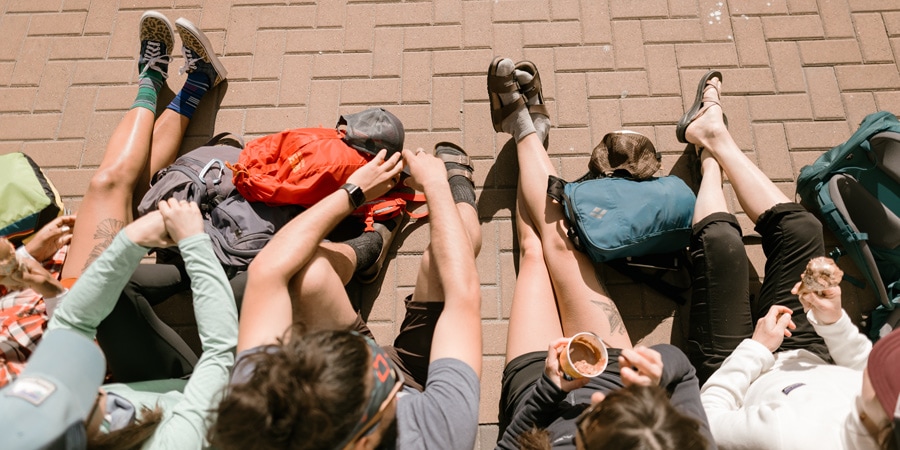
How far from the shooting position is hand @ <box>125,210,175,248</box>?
2311 mm

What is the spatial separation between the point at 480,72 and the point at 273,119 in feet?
4.54

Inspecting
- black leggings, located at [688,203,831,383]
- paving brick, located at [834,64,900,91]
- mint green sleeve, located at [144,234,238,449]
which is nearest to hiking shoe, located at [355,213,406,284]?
mint green sleeve, located at [144,234,238,449]

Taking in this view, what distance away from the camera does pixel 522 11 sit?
3.79 meters

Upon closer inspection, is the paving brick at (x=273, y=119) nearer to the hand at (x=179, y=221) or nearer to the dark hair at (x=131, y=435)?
the hand at (x=179, y=221)

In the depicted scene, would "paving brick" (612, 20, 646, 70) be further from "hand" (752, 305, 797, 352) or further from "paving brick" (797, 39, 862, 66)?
"hand" (752, 305, 797, 352)

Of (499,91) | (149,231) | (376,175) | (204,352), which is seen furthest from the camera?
(499,91)

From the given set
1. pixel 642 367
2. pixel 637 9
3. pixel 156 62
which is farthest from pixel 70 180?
pixel 637 9

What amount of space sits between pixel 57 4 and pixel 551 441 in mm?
4362

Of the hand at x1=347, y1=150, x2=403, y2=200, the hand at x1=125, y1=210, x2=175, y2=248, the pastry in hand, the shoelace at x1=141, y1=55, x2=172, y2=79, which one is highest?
the shoelace at x1=141, y1=55, x2=172, y2=79

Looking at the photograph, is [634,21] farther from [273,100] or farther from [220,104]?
[220,104]

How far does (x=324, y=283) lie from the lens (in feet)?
8.61

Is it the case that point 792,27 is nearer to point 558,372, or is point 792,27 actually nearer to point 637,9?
point 637,9

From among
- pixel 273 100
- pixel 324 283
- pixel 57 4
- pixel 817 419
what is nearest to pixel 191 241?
pixel 324 283

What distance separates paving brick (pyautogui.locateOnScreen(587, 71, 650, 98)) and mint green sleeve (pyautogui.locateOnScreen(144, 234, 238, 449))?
2.51 meters
